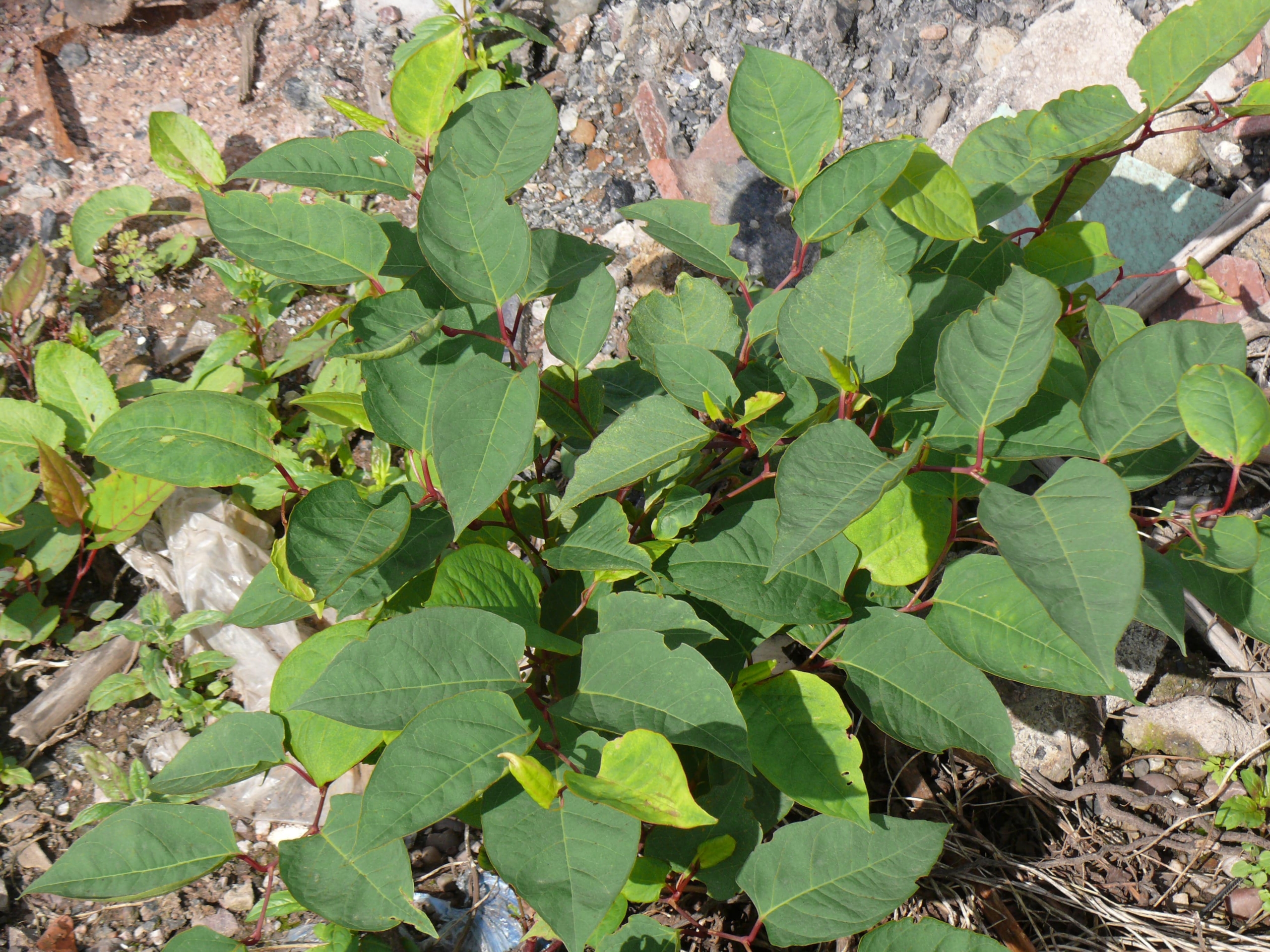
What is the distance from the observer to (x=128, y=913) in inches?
68.8

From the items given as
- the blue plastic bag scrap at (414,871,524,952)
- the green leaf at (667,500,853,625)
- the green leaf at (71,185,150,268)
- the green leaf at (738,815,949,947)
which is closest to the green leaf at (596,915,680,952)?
the green leaf at (738,815,949,947)

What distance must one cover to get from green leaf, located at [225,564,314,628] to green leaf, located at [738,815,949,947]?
742 millimetres

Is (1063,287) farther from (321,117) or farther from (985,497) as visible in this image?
(321,117)

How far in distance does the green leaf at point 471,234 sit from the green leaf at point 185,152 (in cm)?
154

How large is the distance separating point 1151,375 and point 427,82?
111cm

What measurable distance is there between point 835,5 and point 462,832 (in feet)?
7.57

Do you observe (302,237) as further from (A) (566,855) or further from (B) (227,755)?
(A) (566,855)

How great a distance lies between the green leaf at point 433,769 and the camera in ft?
2.99

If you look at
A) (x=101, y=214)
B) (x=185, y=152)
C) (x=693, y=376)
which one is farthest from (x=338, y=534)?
(x=101, y=214)

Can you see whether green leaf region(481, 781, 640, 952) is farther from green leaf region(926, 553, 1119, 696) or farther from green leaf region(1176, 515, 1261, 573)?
green leaf region(1176, 515, 1261, 573)

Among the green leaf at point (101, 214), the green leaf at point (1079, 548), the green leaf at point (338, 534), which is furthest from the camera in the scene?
the green leaf at point (101, 214)

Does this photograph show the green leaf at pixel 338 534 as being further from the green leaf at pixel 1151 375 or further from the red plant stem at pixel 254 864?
the green leaf at pixel 1151 375

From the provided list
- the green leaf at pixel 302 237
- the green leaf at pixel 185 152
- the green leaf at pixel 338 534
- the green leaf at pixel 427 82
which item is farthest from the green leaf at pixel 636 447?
the green leaf at pixel 185 152

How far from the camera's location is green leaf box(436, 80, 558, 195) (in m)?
1.25
